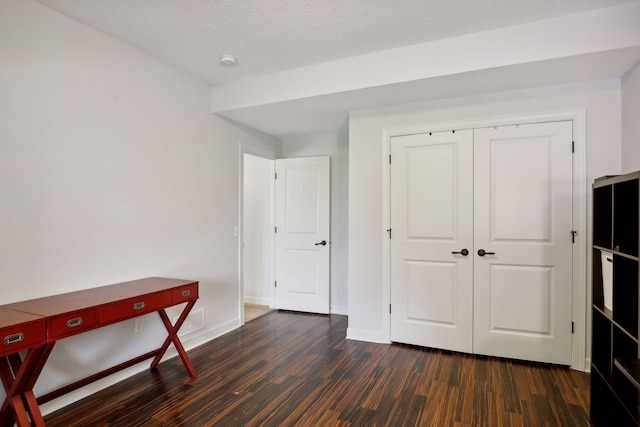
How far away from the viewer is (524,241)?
117 inches

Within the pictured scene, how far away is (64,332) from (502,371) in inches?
124

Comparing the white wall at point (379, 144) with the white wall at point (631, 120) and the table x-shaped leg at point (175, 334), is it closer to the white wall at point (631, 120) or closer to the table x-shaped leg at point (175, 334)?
the white wall at point (631, 120)

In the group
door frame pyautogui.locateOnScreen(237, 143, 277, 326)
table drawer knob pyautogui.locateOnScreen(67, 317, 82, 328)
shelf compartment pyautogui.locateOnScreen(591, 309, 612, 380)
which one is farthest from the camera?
door frame pyautogui.locateOnScreen(237, 143, 277, 326)

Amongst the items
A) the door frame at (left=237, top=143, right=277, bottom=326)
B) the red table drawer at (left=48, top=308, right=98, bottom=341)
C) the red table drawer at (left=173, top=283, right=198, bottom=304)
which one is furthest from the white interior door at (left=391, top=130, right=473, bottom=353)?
the red table drawer at (left=48, top=308, right=98, bottom=341)

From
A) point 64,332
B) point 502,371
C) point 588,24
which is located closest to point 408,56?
point 588,24

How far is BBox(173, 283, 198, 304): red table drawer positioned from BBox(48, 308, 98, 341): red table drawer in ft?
1.95

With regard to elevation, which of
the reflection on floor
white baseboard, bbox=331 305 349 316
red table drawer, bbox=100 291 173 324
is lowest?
the reflection on floor

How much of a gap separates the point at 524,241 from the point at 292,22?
2632 millimetres

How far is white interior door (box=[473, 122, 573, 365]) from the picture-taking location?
9.40 feet

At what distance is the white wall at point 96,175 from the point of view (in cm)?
210

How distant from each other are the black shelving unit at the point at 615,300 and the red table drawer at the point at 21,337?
116 inches

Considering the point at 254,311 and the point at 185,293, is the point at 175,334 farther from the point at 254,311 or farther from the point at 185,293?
the point at 254,311

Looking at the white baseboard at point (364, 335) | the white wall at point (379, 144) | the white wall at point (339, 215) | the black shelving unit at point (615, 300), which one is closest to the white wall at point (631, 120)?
the white wall at point (379, 144)

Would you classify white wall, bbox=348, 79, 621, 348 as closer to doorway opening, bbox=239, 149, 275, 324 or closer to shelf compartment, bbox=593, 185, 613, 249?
shelf compartment, bbox=593, 185, 613, 249
